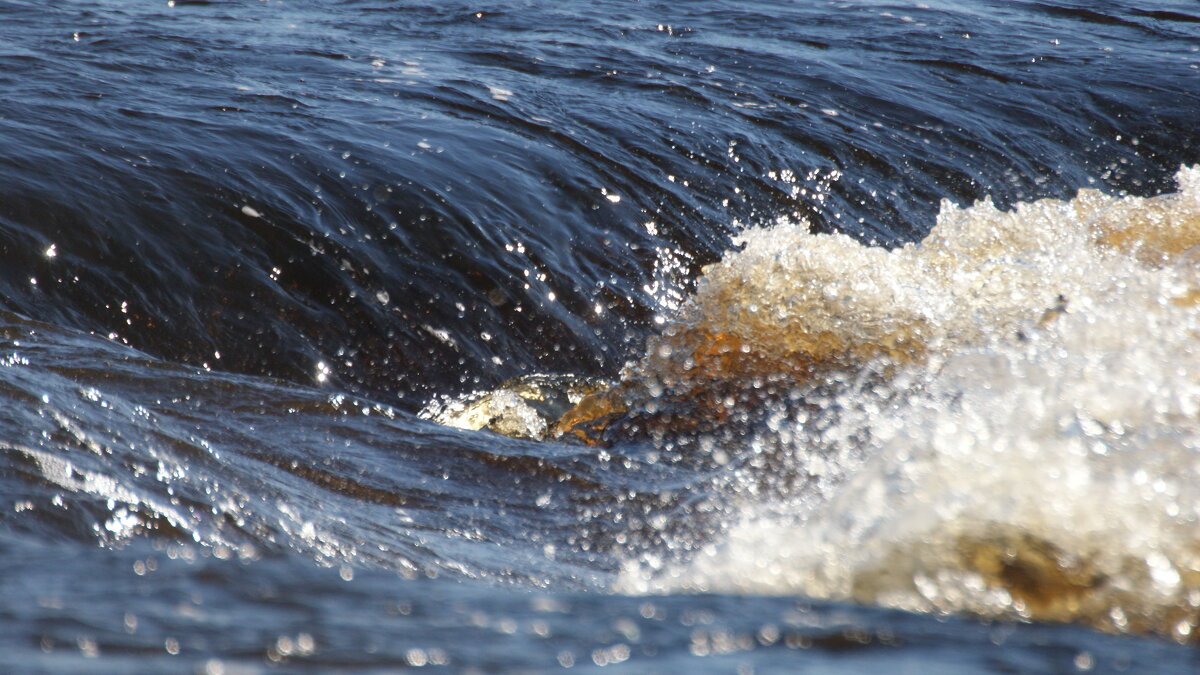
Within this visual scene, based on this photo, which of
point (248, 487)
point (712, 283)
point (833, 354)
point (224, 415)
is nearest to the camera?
point (248, 487)

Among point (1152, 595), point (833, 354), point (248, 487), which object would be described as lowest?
point (833, 354)

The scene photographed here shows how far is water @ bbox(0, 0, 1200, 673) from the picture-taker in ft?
5.75

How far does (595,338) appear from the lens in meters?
5.08

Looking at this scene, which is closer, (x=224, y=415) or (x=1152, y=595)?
(x=1152, y=595)

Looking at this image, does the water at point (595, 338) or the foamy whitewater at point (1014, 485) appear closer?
the water at point (595, 338)

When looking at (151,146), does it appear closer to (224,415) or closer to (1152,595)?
(224,415)

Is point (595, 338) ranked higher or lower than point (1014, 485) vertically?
lower

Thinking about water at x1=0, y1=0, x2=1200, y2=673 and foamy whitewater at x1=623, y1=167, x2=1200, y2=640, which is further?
foamy whitewater at x1=623, y1=167, x2=1200, y2=640

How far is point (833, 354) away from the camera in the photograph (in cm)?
473

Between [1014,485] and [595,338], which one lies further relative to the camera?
[595,338]

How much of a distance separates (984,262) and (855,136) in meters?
2.31

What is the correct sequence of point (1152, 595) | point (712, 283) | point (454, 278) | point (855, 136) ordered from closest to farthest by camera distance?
1. point (1152, 595)
2. point (454, 278)
3. point (712, 283)
4. point (855, 136)

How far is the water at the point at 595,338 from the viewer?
69.0 inches

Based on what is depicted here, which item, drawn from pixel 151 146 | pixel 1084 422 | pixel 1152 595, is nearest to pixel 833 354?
pixel 1084 422
